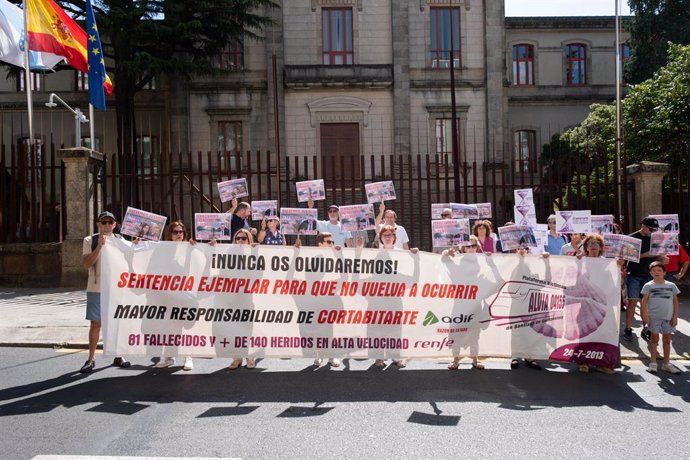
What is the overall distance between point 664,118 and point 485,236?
10906 mm

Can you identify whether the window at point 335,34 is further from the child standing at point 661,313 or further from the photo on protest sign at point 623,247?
the child standing at point 661,313

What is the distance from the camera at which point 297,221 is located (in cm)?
930

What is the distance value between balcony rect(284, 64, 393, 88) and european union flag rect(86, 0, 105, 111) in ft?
37.9

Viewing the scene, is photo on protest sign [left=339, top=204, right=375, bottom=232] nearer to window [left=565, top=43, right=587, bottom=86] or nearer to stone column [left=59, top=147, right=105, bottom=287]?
stone column [left=59, top=147, right=105, bottom=287]

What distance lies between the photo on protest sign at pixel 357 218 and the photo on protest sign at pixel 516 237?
199 centimetres

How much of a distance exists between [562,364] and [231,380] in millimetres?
3866

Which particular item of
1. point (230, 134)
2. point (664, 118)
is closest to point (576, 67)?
point (664, 118)

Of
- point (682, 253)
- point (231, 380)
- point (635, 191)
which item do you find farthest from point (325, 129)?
point (231, 380)

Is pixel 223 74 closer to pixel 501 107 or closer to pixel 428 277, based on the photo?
pixel 501 107

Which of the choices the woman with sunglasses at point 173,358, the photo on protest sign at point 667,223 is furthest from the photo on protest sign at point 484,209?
the woman with sunglasses at point 173,358

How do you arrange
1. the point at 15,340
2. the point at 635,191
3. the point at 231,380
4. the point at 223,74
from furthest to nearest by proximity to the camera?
the point at 223,74
the point at 635,191
the point at 15,340
the point at 231,380

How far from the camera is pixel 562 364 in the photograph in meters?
7.54

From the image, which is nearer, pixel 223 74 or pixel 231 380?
pixel 231 380

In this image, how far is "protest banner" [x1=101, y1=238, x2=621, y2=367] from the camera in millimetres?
6867
